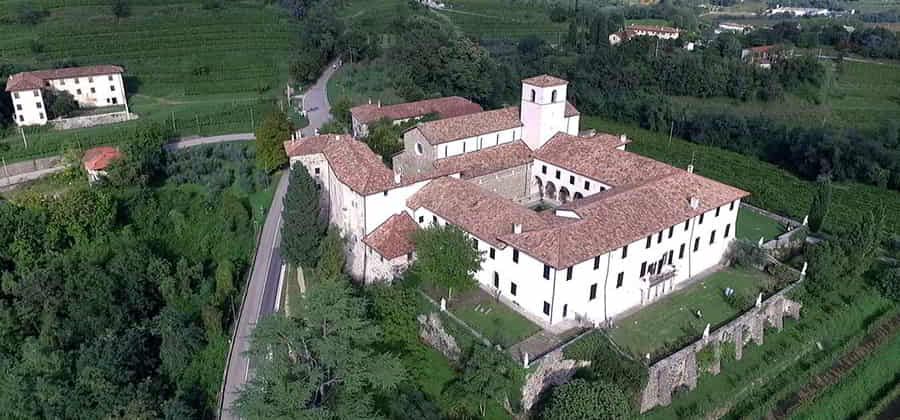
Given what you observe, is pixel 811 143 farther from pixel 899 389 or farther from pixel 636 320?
pixel 636 320

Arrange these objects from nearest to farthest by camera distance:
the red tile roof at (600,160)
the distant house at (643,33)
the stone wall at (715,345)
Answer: the stone wall at (715,345)
the red tile roof at (600,160)
the distant house at (643,33)

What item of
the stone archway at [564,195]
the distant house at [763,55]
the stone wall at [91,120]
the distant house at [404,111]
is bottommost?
the stone archway at [564,195]

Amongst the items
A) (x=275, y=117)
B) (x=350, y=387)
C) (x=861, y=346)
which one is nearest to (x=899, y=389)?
(x=861, y=346)

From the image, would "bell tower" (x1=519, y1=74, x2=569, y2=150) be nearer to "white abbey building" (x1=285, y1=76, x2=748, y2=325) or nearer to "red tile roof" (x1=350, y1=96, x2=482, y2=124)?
"white abbey building" (x1=285, y1=76, x2=748, y2=325)

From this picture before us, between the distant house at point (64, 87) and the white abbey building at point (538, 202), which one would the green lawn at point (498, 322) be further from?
the distant house at point (64, 87)

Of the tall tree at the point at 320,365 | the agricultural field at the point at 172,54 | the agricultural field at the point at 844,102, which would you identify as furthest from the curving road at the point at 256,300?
the agricultural field at the point at 844,102
